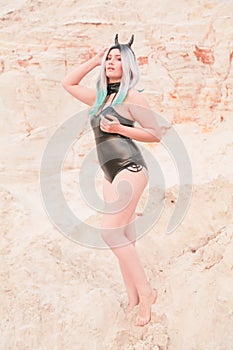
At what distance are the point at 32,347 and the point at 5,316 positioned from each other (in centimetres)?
27

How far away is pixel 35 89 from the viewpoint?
7938 millimetres

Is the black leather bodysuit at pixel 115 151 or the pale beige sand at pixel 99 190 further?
the pale beige sand at pixel 99 190

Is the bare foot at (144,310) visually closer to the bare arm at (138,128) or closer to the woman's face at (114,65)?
the bare arm at (138,128)

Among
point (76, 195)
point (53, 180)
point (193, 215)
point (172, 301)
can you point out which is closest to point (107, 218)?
point (172, 301)

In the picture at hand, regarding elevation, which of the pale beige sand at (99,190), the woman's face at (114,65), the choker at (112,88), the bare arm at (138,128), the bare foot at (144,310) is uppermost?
the woman's face at (114,65)

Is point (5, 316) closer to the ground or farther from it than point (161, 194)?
farther from it

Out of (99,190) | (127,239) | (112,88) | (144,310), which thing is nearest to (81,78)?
(112,88)

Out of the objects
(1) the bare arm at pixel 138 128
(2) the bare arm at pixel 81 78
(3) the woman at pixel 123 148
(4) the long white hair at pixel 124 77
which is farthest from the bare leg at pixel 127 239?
(2) the bare arm at pixel 81 78

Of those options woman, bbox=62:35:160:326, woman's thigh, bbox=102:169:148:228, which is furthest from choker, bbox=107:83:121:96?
woman's thigh, bbox=102:169:148:228

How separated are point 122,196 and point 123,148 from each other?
24 cm

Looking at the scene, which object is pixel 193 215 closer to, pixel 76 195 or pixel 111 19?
pixel 76 195

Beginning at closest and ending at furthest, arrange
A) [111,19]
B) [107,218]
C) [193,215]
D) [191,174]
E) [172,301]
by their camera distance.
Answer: [107,218], [172,301], [193,215], [191,174], [111,19]

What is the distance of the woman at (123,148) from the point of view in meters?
2.44

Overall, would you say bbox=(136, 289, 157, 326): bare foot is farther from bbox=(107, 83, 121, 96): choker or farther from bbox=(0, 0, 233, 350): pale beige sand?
bbox=(107, 83, 121, 96): choker
